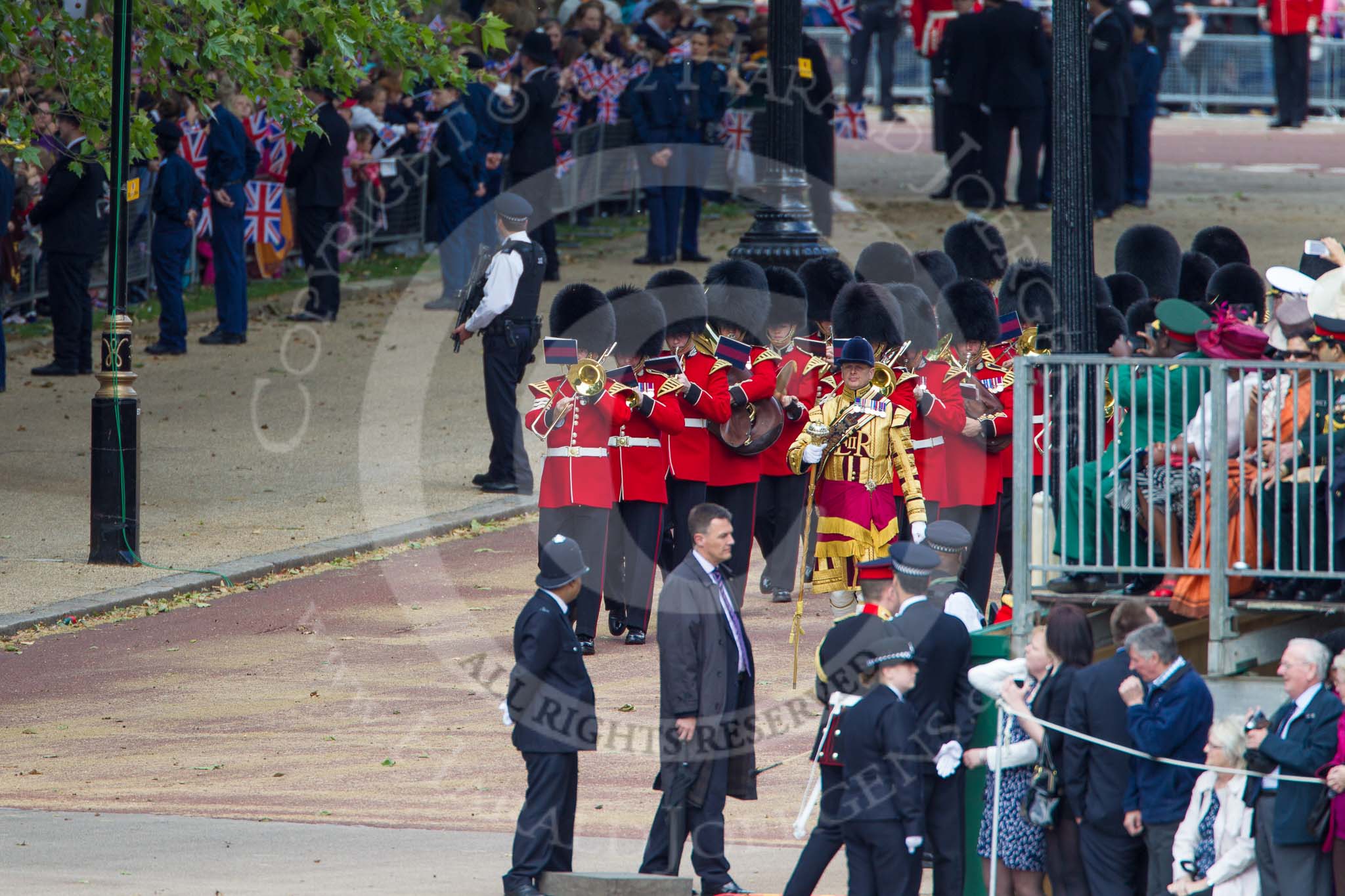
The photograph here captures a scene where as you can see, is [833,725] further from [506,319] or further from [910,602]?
[506,319]

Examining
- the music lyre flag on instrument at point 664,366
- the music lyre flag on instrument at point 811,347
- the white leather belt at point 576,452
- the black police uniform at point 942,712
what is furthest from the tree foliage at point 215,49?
the black police uniform at point 942,712

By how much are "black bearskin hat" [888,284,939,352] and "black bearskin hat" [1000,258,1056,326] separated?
0.59 metres

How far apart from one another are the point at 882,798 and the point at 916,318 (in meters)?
4.87

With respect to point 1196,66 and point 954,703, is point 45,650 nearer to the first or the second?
point 954,703

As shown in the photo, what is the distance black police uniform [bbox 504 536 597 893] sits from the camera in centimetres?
724

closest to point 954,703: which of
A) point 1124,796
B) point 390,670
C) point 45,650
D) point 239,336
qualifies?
point 1124,796

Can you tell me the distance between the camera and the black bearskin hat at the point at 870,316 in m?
10.9

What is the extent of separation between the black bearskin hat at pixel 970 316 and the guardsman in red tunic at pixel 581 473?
6.63ft

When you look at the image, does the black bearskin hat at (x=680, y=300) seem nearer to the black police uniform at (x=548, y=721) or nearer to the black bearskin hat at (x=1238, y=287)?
the black bearskin hat at (x=1238, y=287)

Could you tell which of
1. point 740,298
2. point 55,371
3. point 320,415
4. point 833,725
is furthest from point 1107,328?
point 55,371

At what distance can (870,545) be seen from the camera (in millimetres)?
10156

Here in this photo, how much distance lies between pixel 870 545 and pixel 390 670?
2368 millimetres

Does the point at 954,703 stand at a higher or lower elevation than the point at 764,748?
higher

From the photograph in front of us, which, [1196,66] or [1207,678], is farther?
[1196,66]
